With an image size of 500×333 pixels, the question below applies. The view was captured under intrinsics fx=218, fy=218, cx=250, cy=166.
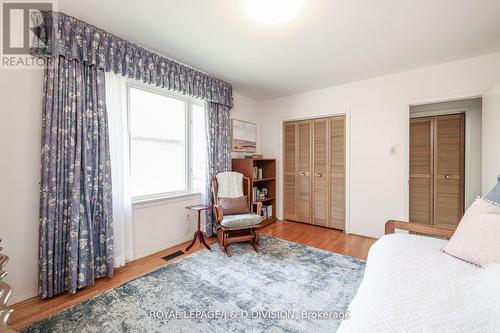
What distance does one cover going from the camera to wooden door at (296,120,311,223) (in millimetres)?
4141

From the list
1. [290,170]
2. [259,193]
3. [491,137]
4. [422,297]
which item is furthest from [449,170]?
[422,297]

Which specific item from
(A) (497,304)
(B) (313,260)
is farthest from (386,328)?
(B) (313,260)

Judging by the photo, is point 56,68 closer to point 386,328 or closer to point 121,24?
point 121,24

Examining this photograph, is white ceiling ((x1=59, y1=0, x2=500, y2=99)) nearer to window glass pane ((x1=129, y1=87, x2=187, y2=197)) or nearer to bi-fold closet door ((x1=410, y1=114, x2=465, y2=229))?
window glass pane ((x1=129, y1=87, x2=187, y2=197))

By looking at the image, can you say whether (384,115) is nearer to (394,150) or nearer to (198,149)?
(394,150)

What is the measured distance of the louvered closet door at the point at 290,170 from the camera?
4309 mm

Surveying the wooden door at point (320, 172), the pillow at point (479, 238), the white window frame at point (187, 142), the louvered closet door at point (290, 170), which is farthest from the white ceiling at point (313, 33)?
the pillow at point (479, 238)

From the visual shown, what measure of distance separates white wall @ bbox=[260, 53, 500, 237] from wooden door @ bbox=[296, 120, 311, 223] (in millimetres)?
402

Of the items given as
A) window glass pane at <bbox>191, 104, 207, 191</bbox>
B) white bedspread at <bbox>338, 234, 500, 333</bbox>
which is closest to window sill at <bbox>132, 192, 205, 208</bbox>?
window glass pane at <bbox>191, 104, 207, 191</bbox>

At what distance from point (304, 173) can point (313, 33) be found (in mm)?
2508

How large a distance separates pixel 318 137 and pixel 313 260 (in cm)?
222

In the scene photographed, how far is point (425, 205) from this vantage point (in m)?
4.07

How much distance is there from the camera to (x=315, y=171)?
4051 mm

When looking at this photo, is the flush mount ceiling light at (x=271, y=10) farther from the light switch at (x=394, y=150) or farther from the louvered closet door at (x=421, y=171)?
the louvered closet door at (x=421, y=171)
